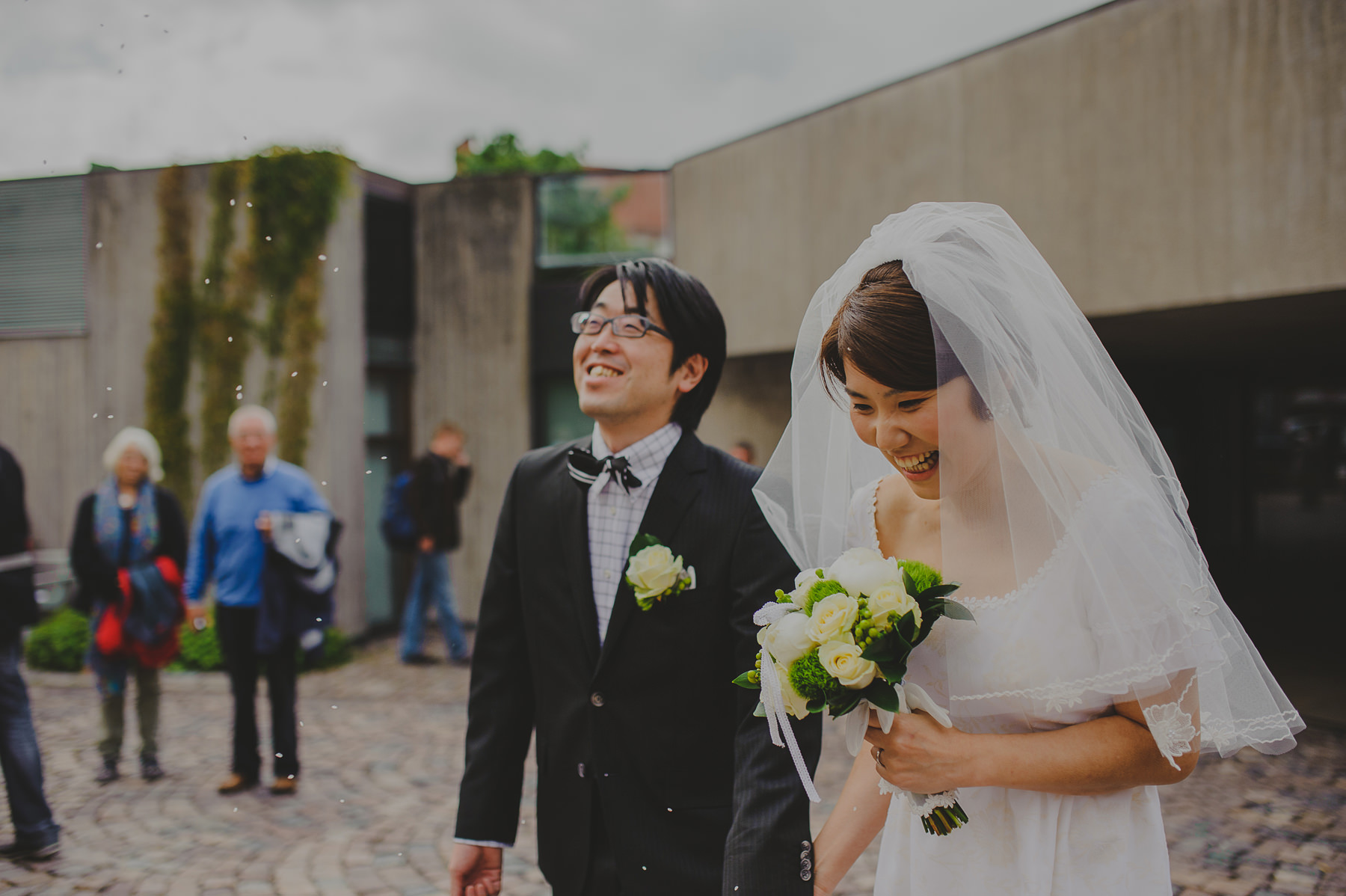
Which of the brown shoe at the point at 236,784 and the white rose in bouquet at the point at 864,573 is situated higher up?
the white rose in bouquet at the point at 864,573

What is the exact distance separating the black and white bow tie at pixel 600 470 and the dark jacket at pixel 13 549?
3.47 meters

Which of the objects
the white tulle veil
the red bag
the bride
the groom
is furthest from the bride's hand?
the red bag

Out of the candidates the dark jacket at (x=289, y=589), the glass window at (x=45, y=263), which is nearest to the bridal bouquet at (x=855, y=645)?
the dark jacket at (x=289, y=589)

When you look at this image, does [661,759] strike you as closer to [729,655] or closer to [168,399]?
[729,655]

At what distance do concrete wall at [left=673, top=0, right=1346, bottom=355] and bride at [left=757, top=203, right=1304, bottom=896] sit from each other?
13.5 ft

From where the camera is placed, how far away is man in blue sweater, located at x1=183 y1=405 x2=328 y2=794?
16.5 ft

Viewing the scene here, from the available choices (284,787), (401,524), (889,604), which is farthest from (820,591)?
(401,524)

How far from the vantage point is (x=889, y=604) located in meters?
1.32

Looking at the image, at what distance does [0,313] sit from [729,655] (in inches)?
312

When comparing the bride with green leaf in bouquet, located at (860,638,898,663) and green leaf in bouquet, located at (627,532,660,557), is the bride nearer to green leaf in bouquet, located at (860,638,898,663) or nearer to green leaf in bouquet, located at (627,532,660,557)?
green leaf in bouquet, located at (860,638,898,663)

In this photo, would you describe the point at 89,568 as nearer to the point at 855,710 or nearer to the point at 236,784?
the point at 236,784

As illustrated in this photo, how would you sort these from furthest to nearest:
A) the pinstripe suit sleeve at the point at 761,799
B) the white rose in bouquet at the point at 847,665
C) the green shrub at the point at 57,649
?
the green shrub at the point at 57,649 < the pinstripe suit sleeve at the point at 761,799 < the white rose in bouquet at the point at 847,665

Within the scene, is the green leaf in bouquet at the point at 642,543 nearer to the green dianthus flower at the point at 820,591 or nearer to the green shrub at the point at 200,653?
the green dianthus flower at the point at 820,591

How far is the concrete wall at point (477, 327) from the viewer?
9930 mm
